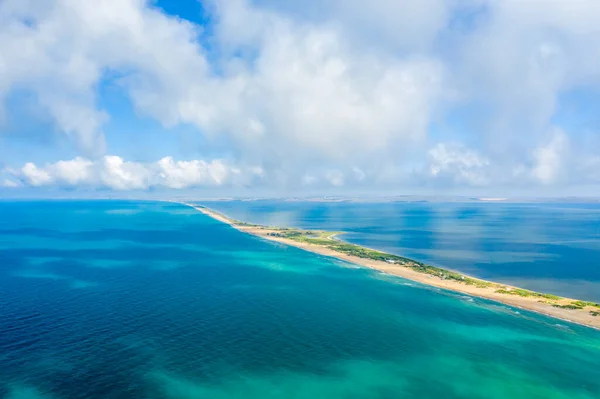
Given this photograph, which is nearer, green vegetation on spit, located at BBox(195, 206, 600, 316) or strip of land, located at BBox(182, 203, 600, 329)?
strip of land, located at BBox(182, 203, 600, 329)

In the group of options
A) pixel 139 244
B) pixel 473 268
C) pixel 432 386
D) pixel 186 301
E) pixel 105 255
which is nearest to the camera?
pixel 432 386

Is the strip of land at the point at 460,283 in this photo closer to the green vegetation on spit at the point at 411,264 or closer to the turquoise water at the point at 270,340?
the green vegetation on spit at the point at 411,264

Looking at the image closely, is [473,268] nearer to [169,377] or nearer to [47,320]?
[169,377]

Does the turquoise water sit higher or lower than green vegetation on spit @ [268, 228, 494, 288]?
lower

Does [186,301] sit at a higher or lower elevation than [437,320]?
lower

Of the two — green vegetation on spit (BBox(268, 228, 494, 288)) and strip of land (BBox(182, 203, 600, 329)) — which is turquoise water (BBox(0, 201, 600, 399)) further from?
green vegetation on spit (BBox(268, 228, 494, 288))

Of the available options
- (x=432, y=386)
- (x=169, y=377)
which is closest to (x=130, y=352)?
(x=169, y=377)

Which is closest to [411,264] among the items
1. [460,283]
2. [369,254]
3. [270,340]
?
[369,254]

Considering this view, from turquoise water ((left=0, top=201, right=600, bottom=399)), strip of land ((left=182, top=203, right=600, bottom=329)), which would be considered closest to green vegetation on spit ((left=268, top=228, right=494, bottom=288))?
strip of land ((left=182, top=203, right=600, bottom=329))
